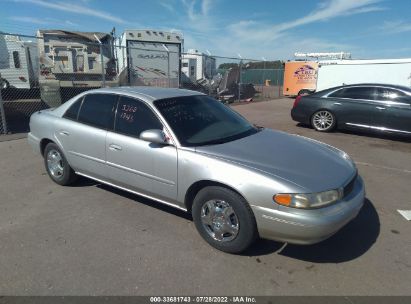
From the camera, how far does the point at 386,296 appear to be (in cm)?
265

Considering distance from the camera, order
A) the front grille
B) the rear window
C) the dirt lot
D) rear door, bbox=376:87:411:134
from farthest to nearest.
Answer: the rear window < rear door, bbox=376:87:411:134 < the front grille < the dirt lot

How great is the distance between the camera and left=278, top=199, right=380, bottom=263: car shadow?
318cm

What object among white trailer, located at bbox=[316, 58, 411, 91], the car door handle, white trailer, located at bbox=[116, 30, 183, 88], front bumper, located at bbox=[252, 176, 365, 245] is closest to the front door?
the car door handle

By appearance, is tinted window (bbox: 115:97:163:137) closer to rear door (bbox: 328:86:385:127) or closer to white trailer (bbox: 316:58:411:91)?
rear door (bbox: 328:86:385:127)

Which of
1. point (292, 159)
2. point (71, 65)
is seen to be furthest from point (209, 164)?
point (71, 65)

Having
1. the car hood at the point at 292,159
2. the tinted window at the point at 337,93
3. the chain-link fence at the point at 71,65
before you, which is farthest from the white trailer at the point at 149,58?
the car hood at the point at 292,159

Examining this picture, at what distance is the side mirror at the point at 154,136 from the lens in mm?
3406

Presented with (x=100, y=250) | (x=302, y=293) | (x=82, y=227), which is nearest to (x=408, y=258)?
(x=302, y=293)

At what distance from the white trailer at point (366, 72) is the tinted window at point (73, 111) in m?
15.4

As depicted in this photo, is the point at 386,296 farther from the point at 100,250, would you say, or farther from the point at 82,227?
the point at 82,227

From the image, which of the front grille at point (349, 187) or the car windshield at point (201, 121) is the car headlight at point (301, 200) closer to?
the front grille at point (349, 187)

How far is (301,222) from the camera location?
2.76 meters

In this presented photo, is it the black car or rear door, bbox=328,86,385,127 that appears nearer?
the black car

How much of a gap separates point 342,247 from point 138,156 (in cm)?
234
